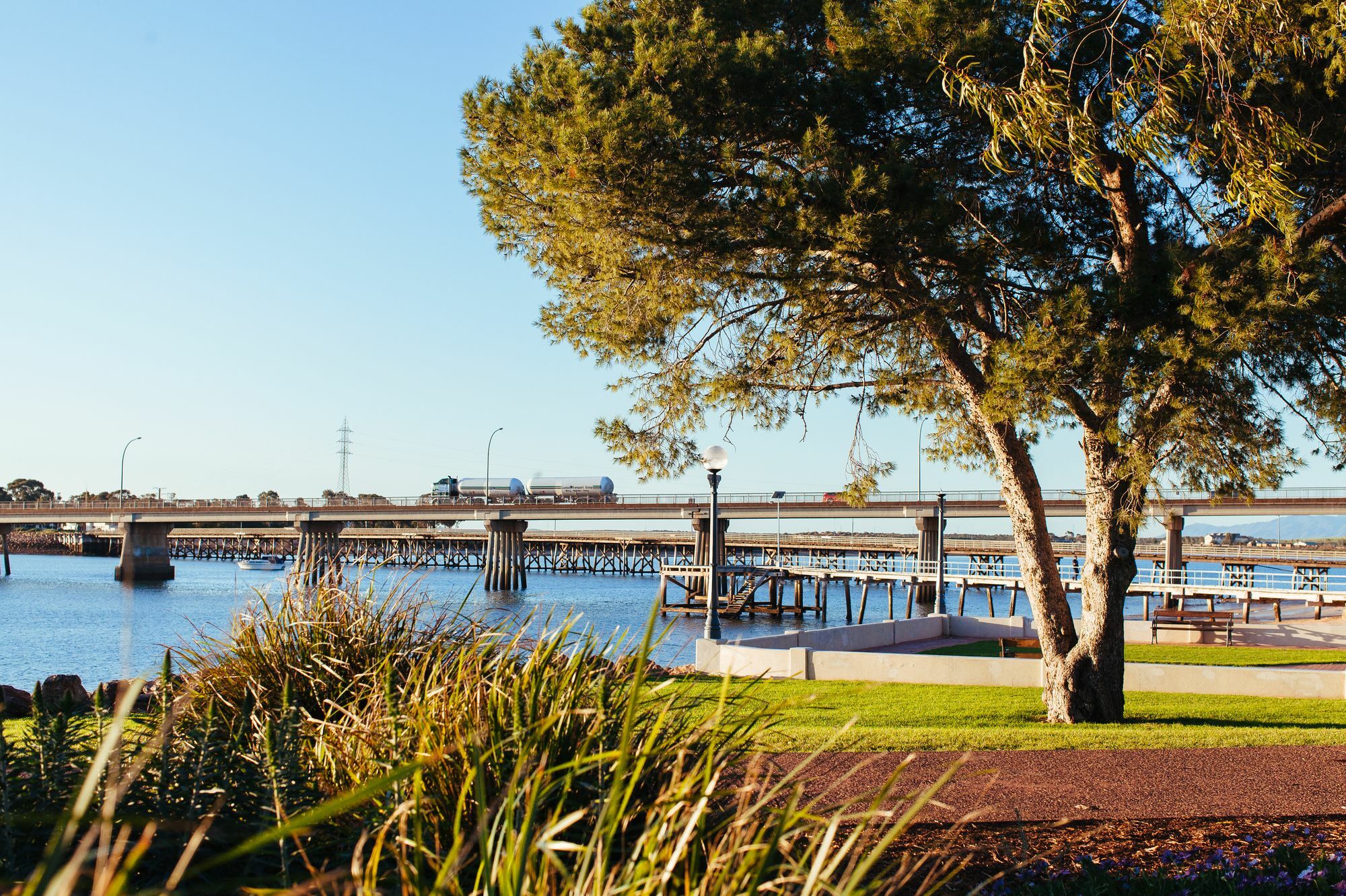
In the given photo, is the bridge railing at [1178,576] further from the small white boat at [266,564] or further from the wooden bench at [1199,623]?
the small white boat at [266,564]

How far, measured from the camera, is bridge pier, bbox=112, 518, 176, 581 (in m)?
83.8

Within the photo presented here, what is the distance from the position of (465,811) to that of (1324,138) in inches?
403

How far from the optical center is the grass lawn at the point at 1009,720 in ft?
30.1

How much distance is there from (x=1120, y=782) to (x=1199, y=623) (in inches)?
734

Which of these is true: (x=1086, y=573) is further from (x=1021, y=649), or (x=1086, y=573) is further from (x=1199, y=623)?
(x=1199, y=623)

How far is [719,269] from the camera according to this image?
1132 centimetres

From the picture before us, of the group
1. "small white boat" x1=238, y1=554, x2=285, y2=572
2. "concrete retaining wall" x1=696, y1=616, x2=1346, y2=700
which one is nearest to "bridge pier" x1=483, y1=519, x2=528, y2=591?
"small white boat" x1=238, y1=554, x2=285, y2=572

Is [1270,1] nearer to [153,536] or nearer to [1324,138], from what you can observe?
[1324,138]

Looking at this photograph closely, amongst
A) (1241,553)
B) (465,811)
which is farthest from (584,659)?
(1241,553)

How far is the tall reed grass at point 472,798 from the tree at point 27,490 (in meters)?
182

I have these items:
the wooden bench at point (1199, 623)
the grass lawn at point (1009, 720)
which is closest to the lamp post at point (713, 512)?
the grass lawn at point (1009, 720)

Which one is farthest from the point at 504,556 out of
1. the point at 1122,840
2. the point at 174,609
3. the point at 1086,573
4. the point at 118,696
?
the point at 1122,840

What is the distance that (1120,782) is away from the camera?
774cm

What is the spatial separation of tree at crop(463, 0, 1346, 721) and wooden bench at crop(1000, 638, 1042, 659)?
723 centimetres
